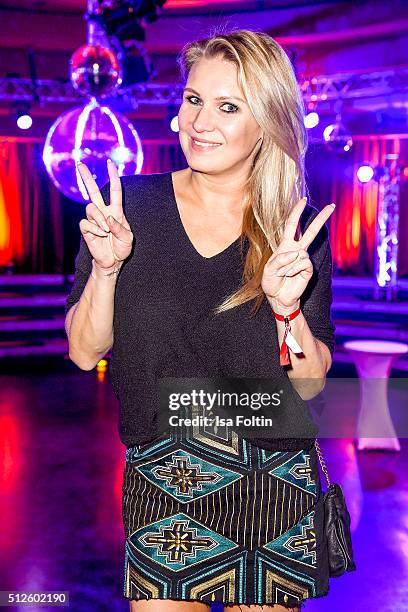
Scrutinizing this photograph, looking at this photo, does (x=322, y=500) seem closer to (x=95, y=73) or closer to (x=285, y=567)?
(x=285, y=567)

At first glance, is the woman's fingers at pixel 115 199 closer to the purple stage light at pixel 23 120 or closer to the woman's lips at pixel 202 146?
the woman's lips at pixel 202 146

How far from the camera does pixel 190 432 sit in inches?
59.3

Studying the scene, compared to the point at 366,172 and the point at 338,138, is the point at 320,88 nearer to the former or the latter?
the point at 338,138

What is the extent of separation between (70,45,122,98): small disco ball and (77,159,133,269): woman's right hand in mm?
3492

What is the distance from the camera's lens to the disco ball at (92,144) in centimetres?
483

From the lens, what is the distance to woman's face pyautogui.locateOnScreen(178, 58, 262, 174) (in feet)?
5.04

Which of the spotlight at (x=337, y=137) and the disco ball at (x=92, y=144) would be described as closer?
the disco ball at (x=92, y=144)

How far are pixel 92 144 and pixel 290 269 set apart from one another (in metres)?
3.69

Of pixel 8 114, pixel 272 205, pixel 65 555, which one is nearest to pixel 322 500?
pixel 272 205

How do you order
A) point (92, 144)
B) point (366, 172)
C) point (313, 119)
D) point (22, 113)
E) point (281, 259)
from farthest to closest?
point (366, 172)
point (22, 113)
point (313, 119)
point (92, 144)
point (281, 259)

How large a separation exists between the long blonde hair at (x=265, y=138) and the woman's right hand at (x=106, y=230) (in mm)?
242

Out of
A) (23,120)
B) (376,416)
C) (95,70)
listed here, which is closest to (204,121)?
(95,70)

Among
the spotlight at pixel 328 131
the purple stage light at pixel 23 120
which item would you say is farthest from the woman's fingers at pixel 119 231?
the purple stage light at pixel 23 120

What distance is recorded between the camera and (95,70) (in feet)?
15.4
